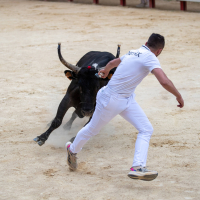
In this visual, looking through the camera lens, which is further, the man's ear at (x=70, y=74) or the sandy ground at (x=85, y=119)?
the man's ear at (x=70, y=74)

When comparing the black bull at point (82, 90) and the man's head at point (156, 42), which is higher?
the man's head at point (156, 42)

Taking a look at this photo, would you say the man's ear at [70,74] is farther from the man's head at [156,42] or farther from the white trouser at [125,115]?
the man's head at [156,42]

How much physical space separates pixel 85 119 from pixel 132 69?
115 inches

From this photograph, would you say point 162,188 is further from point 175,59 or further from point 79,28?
point 79,28

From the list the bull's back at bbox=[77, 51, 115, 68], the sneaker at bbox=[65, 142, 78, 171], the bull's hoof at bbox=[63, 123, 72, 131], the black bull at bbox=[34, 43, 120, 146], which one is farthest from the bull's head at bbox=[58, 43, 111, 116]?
the bull's hoof at bbox=[63, 123, 72, 131]

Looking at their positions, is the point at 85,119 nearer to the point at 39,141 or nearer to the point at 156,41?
the point at 39,141

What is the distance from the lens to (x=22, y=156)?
5039 mm

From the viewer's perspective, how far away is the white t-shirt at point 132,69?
3805 millimetres

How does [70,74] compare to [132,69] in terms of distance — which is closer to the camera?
[132,69]

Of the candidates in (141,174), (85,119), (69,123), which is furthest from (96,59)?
(141,174)

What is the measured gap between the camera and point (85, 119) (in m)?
6.68

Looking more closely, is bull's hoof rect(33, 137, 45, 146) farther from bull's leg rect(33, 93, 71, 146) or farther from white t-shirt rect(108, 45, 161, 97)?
white t-shirt rect(108, 45, 161, 97)

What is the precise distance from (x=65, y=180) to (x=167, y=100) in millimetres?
3365

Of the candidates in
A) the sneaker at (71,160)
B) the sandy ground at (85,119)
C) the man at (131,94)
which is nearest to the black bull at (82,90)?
the sandy ground at (85,119)
